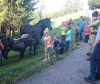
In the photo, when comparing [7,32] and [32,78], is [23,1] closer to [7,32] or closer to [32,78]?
[7,32]

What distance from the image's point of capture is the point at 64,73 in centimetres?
827

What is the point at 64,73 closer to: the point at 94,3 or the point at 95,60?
the point at 95,60

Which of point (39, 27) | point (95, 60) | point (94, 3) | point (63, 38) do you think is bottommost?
point (95, 60)

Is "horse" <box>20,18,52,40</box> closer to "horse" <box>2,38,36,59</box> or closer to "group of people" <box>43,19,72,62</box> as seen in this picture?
"horse" <box>2,38,36,59</box>

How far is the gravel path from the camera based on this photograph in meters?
7.42

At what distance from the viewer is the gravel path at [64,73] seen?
742cm

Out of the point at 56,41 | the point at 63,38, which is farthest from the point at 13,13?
the point at 56,41

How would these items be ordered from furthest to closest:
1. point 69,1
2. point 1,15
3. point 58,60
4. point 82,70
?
point 69,1
point 1,15
point 58,60
point 82,70

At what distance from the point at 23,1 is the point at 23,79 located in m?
18.7

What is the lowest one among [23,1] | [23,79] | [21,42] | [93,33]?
[23,79]

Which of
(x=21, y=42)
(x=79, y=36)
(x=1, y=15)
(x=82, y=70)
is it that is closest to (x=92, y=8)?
(x=1, y=15)

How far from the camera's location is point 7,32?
24.8 m

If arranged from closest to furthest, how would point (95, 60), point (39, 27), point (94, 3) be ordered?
point (95, 60)
point (39, 27)
point (94, 3)

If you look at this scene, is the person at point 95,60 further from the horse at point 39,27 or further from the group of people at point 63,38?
the horse at point 39,27
